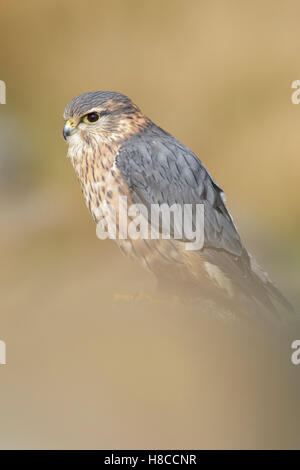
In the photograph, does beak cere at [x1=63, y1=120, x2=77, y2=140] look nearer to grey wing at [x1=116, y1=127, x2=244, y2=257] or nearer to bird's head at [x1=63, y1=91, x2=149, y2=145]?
bird's head at [x1=63, y1=91, x2=149, y2=145]

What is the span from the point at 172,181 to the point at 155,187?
0.20 feet

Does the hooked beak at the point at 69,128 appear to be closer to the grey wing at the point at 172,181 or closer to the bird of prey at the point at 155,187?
the bird of prey at the point at 155,187

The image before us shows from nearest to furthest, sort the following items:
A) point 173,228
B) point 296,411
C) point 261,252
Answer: point 173,228 < point 296,411 < point 261,252

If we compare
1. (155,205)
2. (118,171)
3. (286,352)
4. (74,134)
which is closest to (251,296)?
(286,352)

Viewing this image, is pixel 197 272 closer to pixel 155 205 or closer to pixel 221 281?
pixel 221 281

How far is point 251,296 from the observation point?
5.83 feet

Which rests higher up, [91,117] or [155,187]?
[91,117]

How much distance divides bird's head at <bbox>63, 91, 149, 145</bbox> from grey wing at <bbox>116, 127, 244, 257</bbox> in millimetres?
54

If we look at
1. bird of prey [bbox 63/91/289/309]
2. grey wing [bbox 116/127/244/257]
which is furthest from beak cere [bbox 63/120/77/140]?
grey wing [bbox 116/127/244/257]

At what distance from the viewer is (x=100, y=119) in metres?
1.75

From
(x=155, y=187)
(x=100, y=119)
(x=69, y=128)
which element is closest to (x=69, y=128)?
(x=69, y=128)

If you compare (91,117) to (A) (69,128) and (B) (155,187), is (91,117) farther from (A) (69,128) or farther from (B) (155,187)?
(B) (155,187)

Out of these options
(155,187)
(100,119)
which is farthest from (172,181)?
(100,119)

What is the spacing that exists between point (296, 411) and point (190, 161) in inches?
35.6
